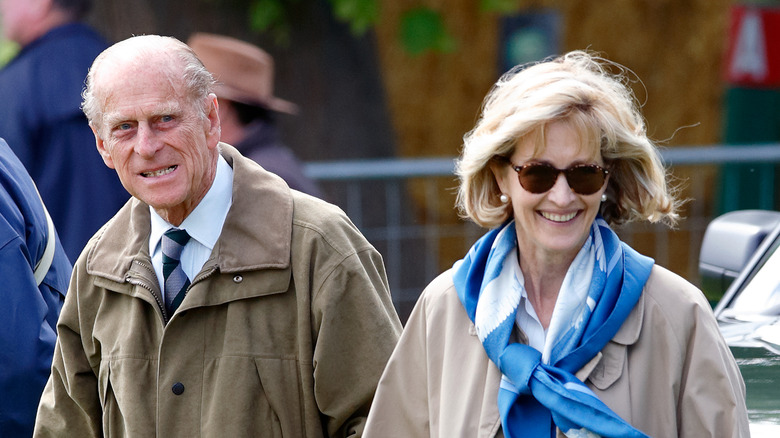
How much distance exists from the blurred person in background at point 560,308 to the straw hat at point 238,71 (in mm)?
2431

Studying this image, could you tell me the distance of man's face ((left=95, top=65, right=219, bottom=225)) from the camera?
3.01m

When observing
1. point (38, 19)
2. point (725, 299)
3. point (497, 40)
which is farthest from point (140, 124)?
point (497, 40)

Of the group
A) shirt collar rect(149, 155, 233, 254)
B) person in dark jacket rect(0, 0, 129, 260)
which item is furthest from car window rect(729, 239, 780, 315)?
person in dark jacket rect(0, 0, 129, 260)

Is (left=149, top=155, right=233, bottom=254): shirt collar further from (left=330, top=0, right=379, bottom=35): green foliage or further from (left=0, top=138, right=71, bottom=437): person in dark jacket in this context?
(left=330, top=0, right=379, bottom=35): green foliage

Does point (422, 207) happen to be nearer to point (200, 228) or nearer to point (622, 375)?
point (200, 228)

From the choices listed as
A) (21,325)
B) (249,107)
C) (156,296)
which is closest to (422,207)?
(249,107)

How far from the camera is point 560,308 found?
269cm

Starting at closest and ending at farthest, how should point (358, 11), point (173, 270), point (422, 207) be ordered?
point (173, 270) < point (422, 207) < point (358, 11)

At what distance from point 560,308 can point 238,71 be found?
119 inches

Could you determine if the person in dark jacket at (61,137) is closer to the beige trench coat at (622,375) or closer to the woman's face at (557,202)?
the beige trench coat at (622,375)

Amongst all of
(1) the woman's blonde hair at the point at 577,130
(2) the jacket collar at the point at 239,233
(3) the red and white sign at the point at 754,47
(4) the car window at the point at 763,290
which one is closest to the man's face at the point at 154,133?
(2) the jacket collar at the point at 239,233

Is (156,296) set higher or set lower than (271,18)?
lower

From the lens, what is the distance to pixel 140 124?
3.03 m

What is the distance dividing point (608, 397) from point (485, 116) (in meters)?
0.71
